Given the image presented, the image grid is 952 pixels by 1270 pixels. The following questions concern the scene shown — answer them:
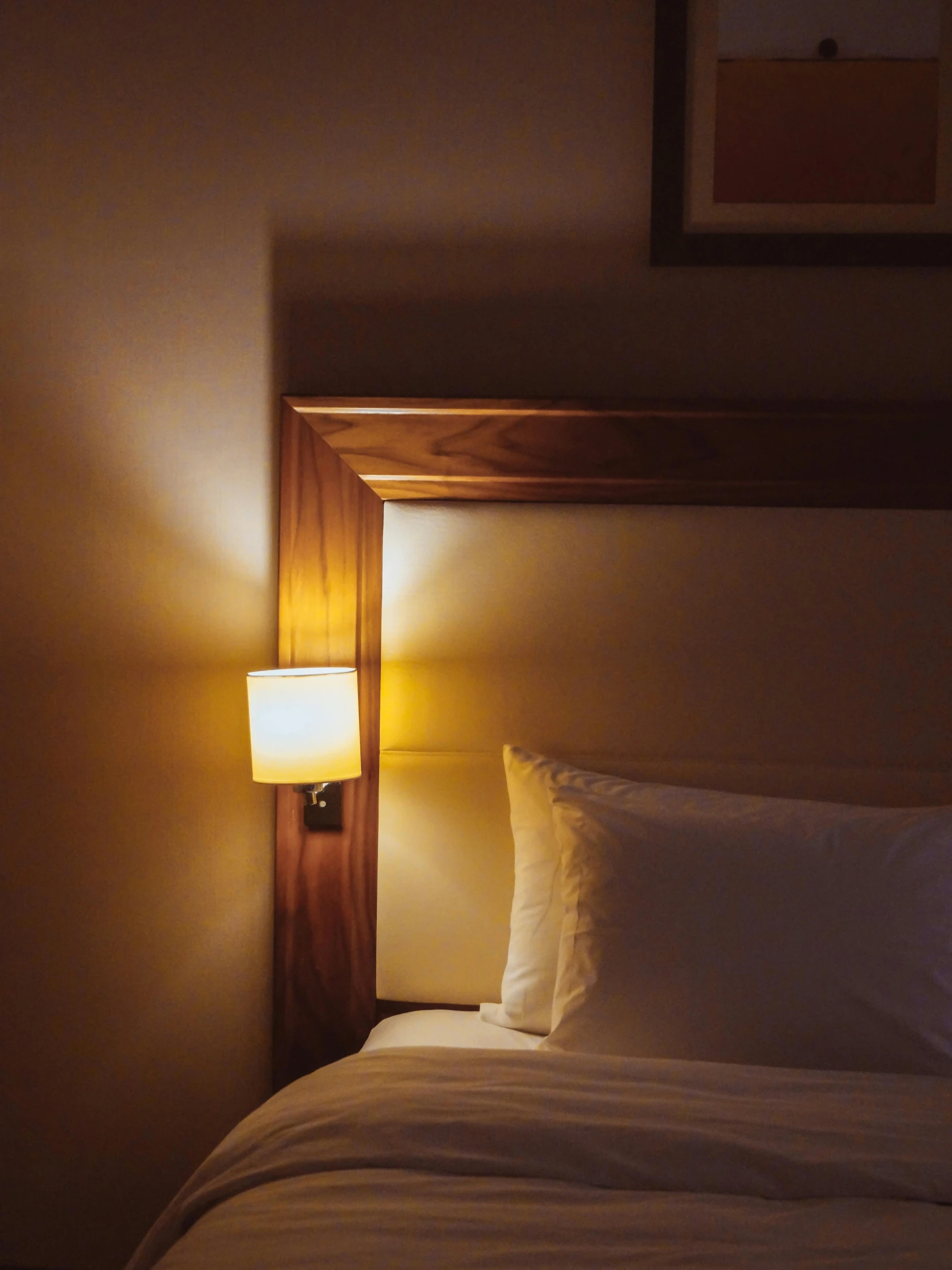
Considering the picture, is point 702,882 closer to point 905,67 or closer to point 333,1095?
point 333,1095

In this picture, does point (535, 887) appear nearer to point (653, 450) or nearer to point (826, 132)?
point (653, 450)

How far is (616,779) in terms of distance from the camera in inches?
69.2

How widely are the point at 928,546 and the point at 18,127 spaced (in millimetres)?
1952

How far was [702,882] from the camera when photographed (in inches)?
57.8

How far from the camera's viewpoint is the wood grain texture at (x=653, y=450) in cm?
178

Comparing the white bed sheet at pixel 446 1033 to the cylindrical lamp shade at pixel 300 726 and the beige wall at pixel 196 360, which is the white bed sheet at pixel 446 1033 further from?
the cylindrical lamp shade at pixel 300 726

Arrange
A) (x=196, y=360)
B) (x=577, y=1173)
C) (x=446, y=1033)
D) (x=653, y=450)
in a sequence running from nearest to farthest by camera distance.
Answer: (x=577, y=1173), (x=446, y=1033), (x=653, y=450), (x=196, y=360)

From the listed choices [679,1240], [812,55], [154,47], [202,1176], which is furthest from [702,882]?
[154,47]

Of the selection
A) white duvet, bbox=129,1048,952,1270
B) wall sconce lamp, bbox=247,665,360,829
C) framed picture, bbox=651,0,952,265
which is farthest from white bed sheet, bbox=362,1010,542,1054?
framed picture, bbox=651,0,952,265

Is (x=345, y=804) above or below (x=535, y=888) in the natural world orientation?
above

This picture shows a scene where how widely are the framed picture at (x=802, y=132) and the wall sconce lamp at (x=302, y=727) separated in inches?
41.2

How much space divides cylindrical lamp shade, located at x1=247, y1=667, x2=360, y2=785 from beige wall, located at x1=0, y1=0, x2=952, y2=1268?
256 mm

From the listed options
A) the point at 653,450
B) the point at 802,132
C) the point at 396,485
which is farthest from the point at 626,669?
the point at 802,132

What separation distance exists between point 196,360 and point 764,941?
1.48 metres
